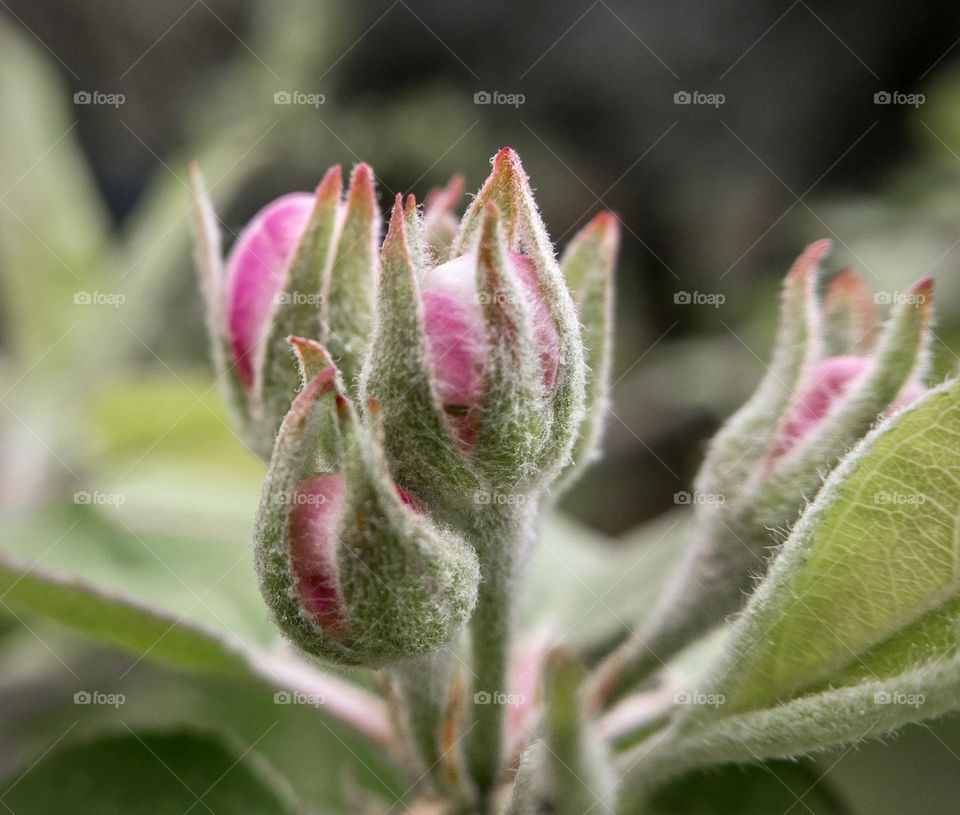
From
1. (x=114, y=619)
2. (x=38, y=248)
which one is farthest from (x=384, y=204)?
(x=38, y=248)

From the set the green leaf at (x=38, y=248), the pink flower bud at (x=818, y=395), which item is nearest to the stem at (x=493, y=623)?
the pink flower bud at (x=818, y=395)

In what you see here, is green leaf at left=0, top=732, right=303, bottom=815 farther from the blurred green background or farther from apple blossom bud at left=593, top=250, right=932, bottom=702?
apple blossom bud at left=593, top=250, right=932, bottom=702

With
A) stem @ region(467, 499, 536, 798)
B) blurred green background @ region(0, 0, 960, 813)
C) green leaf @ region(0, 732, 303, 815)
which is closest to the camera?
stem @ region(467, 499, 536, 798)

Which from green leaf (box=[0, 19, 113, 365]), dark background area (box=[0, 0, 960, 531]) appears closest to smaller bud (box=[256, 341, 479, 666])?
green leaf (box=[0, 19, 113, 365])

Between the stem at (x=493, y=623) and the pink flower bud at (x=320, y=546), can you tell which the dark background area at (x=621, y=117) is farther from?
the pink flower bud at (x=320, y=546)

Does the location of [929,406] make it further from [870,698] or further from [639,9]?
[639,9]

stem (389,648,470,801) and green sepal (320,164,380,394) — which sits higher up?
green sepal (320,164,380,394)

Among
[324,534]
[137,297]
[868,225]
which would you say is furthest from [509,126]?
[324,534]
